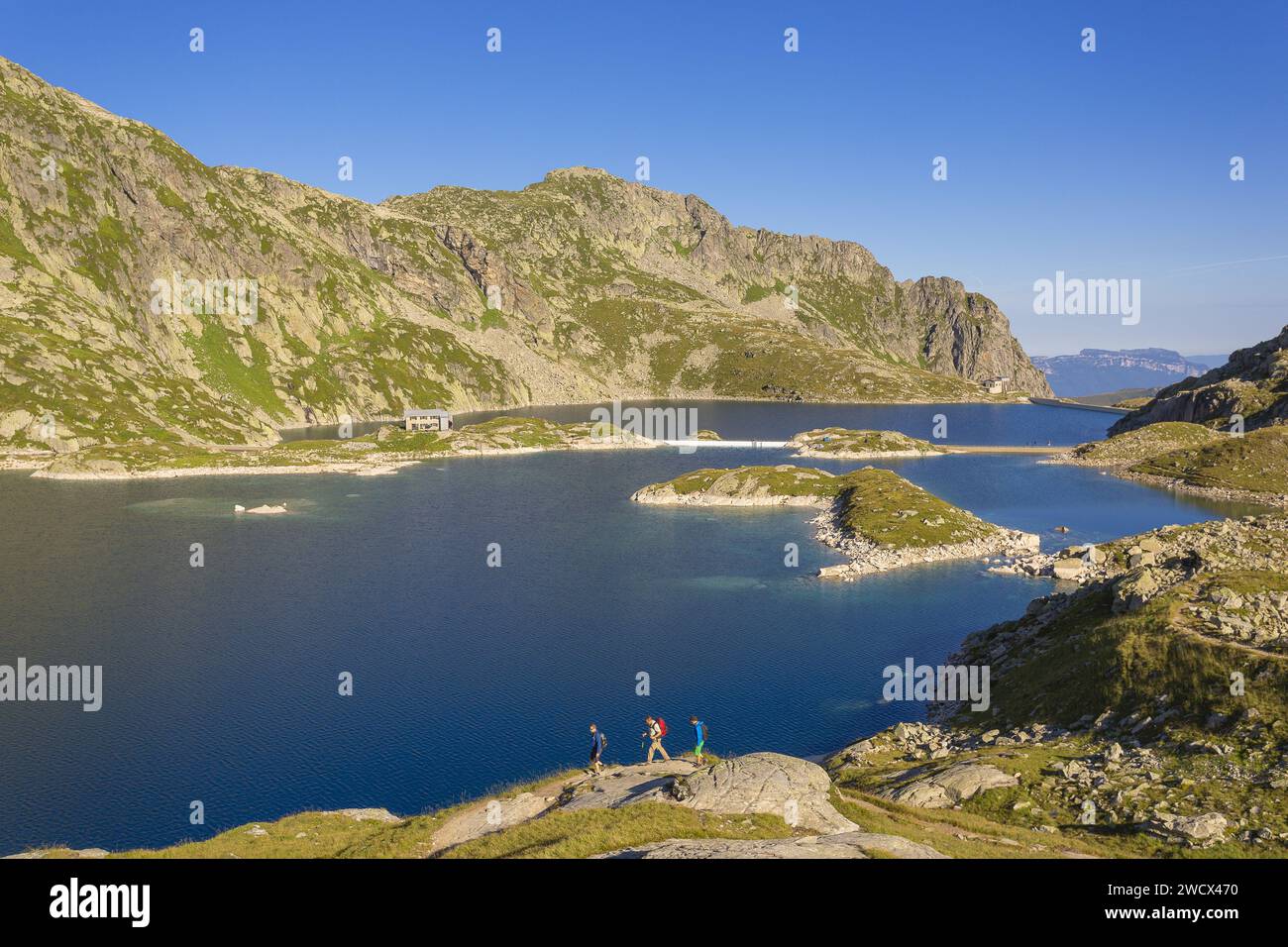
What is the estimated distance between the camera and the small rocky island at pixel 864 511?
396ft

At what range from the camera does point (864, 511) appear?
138 metres

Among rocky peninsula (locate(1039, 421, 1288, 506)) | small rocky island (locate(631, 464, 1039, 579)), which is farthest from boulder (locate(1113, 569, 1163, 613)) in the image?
rocky peninsula (locate(1039, 421, 1288, 506))

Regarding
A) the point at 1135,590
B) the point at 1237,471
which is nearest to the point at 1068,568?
the point at 1135,590

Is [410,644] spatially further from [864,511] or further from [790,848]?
[864,511]

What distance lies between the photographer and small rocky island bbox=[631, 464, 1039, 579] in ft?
396

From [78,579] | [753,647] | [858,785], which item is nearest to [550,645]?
[753,647]

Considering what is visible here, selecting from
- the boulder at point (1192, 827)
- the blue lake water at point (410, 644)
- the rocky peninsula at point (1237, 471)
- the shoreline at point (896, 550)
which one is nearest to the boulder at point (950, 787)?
the boulder at point (1192, 827)

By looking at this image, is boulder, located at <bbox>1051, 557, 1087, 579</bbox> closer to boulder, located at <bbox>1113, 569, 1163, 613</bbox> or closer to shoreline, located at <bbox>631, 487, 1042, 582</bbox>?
shoreline, located at <bbox>631, 487, 1042, 582</bbox>

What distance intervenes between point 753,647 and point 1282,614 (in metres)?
42.0

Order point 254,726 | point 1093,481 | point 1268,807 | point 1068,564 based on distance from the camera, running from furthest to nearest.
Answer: point 1093,481 < point 1068,564 < point 254,726 < point 1268,807
